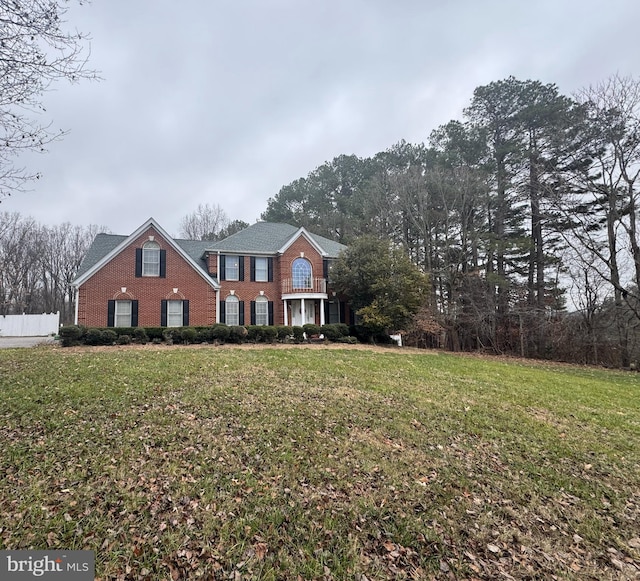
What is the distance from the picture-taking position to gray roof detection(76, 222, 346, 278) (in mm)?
18797

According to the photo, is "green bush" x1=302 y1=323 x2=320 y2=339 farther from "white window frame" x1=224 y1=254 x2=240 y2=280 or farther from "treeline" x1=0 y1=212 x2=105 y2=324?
"treeline" x1=0 y1=212 x2=105 y2=324

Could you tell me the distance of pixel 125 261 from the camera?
17203 mm

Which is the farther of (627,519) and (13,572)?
(627,519)

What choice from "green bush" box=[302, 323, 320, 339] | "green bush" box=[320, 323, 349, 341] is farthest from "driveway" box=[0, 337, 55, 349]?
"green bush" box=[320, 323, 349, 341]

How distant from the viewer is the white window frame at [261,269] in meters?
21.1

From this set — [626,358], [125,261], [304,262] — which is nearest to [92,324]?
[125,261]

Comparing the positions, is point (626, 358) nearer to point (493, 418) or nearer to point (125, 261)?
point (493, 418)

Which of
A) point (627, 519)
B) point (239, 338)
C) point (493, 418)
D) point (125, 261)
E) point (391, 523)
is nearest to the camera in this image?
point (391, 523)

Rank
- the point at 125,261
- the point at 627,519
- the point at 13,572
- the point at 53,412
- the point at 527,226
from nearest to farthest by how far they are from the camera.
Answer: the point at 13,572
the point at 627,519
the point at 53,412
the point at 125,261
the point at 527,226

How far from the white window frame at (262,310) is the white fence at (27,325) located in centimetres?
1328

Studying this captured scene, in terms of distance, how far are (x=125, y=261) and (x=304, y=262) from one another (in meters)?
9.93

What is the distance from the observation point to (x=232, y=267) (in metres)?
20.5

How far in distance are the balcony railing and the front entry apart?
2.49 feet

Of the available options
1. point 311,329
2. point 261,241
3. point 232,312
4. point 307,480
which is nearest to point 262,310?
point 232,312
